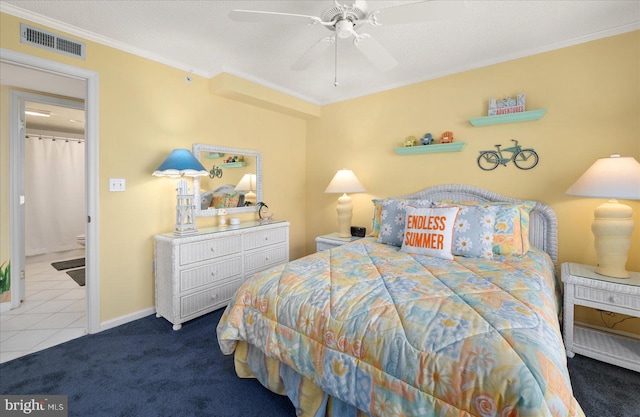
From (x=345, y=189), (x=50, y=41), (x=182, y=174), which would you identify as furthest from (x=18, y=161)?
(x=345, y=189)

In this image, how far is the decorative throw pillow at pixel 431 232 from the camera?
2072 millimetres

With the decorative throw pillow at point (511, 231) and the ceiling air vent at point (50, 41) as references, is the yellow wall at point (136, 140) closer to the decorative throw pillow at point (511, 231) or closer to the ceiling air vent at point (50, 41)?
the ceiling air vent at point (50, 41)

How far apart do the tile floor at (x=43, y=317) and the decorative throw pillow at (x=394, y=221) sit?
2.70 metres

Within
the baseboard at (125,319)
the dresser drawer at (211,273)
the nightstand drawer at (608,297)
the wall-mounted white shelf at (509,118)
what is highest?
the wall-mounted white shelf at (509,118)

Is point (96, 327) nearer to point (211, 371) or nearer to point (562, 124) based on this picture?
point (211, 371)

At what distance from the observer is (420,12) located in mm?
1496

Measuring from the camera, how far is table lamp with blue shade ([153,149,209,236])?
2.49 m

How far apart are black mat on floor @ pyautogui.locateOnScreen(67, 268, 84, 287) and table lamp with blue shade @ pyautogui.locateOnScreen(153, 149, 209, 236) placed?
2016 millimetres

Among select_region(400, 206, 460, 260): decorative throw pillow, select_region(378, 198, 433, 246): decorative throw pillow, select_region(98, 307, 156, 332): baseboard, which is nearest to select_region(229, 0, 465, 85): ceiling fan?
select_region(400, 206, 460, 260): decorative throw pillow

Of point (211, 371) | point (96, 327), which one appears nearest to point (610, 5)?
point (211, 371)

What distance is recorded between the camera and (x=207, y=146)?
3.02 metres

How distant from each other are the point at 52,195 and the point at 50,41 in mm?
3963

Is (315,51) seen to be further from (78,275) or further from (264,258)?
(78,275)

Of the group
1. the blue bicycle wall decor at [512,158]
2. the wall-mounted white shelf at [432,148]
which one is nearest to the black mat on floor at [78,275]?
the wall-mounted white shelf at [432,148]
